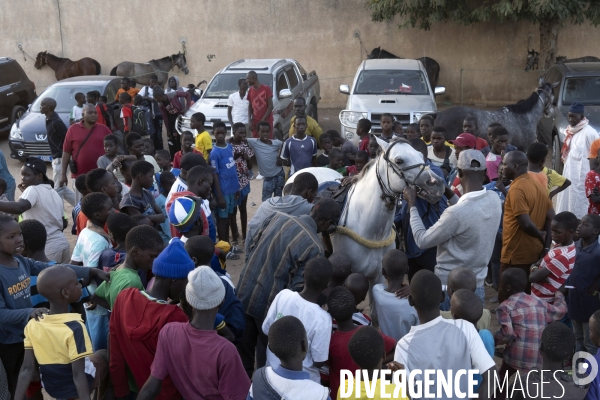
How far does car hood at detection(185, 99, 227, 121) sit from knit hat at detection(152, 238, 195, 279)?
28.0 ft

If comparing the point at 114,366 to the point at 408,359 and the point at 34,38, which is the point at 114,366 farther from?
the point at 34,38

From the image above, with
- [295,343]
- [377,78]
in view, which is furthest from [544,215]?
[377,78]

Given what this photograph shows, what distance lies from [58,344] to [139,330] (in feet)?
1.47

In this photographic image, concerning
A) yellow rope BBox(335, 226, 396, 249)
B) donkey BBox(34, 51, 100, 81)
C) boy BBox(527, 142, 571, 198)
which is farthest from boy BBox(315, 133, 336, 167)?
donkey BBox(34, 51, 100, 81)

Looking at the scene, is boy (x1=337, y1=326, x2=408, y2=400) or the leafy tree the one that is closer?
boy (x1=337, y1=326, x2=408, y2=400)

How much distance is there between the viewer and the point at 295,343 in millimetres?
3297

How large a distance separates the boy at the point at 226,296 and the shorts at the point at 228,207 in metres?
3.66

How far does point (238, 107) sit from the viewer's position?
460 inches

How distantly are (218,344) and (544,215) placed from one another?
3.65 metres

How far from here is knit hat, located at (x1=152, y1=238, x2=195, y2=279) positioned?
12.7ft

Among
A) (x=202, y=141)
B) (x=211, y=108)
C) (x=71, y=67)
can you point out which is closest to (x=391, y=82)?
(x=211, y=108)

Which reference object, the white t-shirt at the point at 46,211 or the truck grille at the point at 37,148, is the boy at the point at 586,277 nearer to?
the white t-shirt at the point at 46,211

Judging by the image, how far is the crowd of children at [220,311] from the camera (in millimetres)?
3496

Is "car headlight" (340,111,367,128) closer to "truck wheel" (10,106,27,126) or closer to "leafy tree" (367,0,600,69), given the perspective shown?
"leafy tree" (367,0,600,69)
